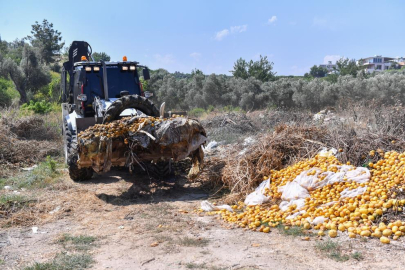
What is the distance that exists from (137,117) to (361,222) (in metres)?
4.26

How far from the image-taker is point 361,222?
197 inches

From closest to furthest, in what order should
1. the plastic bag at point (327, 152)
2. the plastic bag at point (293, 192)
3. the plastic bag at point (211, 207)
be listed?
the plastic bag at point (293, 192), the plastic bag at point (211, 207), the plastic bag at point (327, 152)

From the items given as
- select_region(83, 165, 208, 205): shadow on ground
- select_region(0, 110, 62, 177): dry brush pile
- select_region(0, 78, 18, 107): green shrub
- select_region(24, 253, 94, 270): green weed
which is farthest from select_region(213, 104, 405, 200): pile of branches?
select_region(0, 78, 18, 107): green shrub

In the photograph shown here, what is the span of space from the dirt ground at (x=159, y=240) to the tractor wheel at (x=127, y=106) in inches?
61.4

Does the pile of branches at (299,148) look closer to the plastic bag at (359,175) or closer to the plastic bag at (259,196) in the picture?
the plastic bag at (259,196)

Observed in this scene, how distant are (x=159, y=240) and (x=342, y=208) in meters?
2.59

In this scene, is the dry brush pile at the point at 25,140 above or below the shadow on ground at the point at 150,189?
above

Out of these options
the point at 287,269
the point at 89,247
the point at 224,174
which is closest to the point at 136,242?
the point at 89,247

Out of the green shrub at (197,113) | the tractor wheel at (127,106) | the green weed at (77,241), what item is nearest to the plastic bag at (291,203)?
the green weed at (77,241)

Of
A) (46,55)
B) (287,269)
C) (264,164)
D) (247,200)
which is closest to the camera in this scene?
A: (287,269)

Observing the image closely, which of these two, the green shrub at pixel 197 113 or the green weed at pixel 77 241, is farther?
the green shrub at pixel 197 113

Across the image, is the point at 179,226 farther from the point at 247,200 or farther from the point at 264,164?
the point at 264,164

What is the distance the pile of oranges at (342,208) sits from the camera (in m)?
4.82

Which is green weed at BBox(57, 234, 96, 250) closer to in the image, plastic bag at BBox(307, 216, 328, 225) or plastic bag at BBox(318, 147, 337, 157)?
plastic bag at BBox(307, 216, 328, 225)
